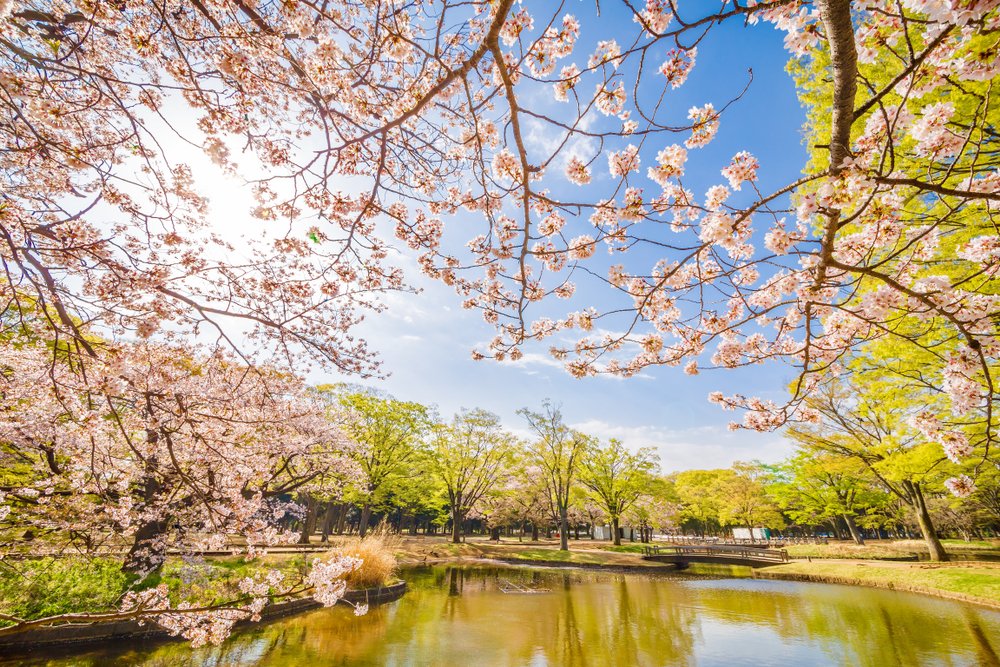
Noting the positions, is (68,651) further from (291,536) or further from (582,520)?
(582,520)

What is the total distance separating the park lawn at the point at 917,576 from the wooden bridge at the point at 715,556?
416 cm

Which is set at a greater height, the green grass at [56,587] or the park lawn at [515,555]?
the green grass at [56,587]

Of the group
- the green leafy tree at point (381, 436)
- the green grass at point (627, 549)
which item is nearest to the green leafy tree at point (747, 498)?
the green grass at point (627, 549)

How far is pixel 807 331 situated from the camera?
11.8 feet

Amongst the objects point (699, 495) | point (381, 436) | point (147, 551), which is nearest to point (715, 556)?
point (699, 495)

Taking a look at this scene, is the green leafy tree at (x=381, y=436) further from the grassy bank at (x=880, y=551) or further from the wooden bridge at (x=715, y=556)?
the grassy bank at (x=880, y=551)

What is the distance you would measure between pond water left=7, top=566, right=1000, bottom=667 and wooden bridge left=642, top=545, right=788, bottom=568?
11.0 metres

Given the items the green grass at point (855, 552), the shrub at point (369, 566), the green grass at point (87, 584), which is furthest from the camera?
the green grass at point (855, 552)

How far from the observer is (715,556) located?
2572cm

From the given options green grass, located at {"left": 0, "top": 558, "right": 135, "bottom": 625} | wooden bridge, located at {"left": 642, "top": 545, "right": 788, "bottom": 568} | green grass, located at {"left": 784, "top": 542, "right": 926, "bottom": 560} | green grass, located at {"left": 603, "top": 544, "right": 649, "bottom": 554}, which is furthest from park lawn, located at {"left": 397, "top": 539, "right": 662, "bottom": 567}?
green grass, located at {"left": 0, "top": 558, "right": 135, "bottom": 625}

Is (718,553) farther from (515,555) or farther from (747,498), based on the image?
(515,555)

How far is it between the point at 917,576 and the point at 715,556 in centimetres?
1257

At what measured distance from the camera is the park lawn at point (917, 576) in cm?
1223

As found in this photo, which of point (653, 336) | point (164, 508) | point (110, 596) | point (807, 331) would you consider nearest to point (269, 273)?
point (653, 336)
